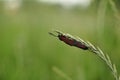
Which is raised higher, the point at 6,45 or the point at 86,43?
the point at 86,43

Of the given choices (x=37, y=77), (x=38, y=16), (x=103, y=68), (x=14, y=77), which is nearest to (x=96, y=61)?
(x=103, y=68)

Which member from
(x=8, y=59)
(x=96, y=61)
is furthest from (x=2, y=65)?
(x=96, y=61)

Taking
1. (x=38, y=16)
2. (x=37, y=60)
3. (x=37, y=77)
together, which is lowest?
(x=38, y=16)

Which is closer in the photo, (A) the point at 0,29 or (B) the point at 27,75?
(B) the point at 27,75

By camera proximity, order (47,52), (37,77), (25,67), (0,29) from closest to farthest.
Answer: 1. (37,77)
2. (25,67)
3. (47,52)
4. (0,29)

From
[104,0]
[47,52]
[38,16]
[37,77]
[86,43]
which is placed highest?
[86,43]

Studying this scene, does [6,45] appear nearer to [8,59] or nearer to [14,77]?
[8,59]

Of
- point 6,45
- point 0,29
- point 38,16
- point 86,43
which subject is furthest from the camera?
point 38,16

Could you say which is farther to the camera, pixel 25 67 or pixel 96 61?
pixel 96 61

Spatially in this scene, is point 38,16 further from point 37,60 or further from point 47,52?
point 37,60
